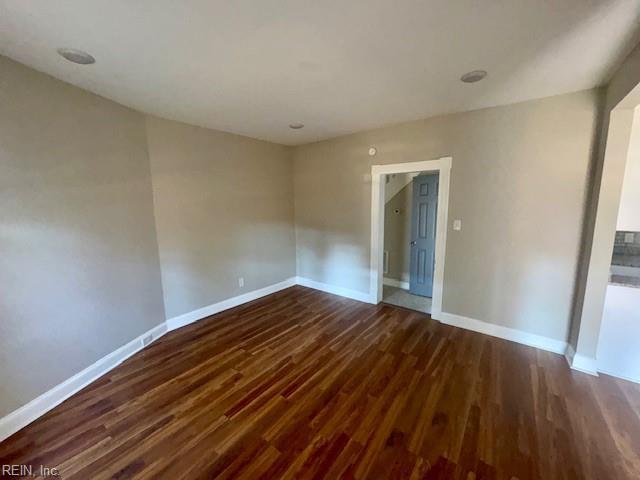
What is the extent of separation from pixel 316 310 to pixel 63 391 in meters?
2.58

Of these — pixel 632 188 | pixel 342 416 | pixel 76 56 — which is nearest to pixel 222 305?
pixel 342 416

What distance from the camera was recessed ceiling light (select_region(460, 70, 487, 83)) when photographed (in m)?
1.96

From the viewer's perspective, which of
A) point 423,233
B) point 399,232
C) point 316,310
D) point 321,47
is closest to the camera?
point 321,47

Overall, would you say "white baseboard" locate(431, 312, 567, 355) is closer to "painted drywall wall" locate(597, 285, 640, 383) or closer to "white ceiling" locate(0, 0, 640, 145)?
"painted drywall wall" locate(597, 285, 640, 383)

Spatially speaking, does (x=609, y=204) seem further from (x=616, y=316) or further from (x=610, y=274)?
(x=616, y=316)

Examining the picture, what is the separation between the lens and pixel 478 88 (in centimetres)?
225

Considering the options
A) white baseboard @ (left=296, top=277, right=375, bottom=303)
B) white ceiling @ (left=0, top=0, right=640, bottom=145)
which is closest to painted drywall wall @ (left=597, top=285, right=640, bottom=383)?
white ceiling @ (left=0, top=0, right=640, bottom=145)

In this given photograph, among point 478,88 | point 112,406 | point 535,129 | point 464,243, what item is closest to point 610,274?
point 464,243

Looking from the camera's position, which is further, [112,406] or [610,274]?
[610,274]

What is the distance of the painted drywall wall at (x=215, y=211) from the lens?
2.99 meters

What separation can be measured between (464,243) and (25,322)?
13.1ft

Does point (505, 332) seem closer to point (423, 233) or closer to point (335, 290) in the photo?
point (423, 233)

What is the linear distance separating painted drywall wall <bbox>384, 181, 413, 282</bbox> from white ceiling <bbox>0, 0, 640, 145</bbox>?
2.09 m

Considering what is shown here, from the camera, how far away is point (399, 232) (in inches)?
184
